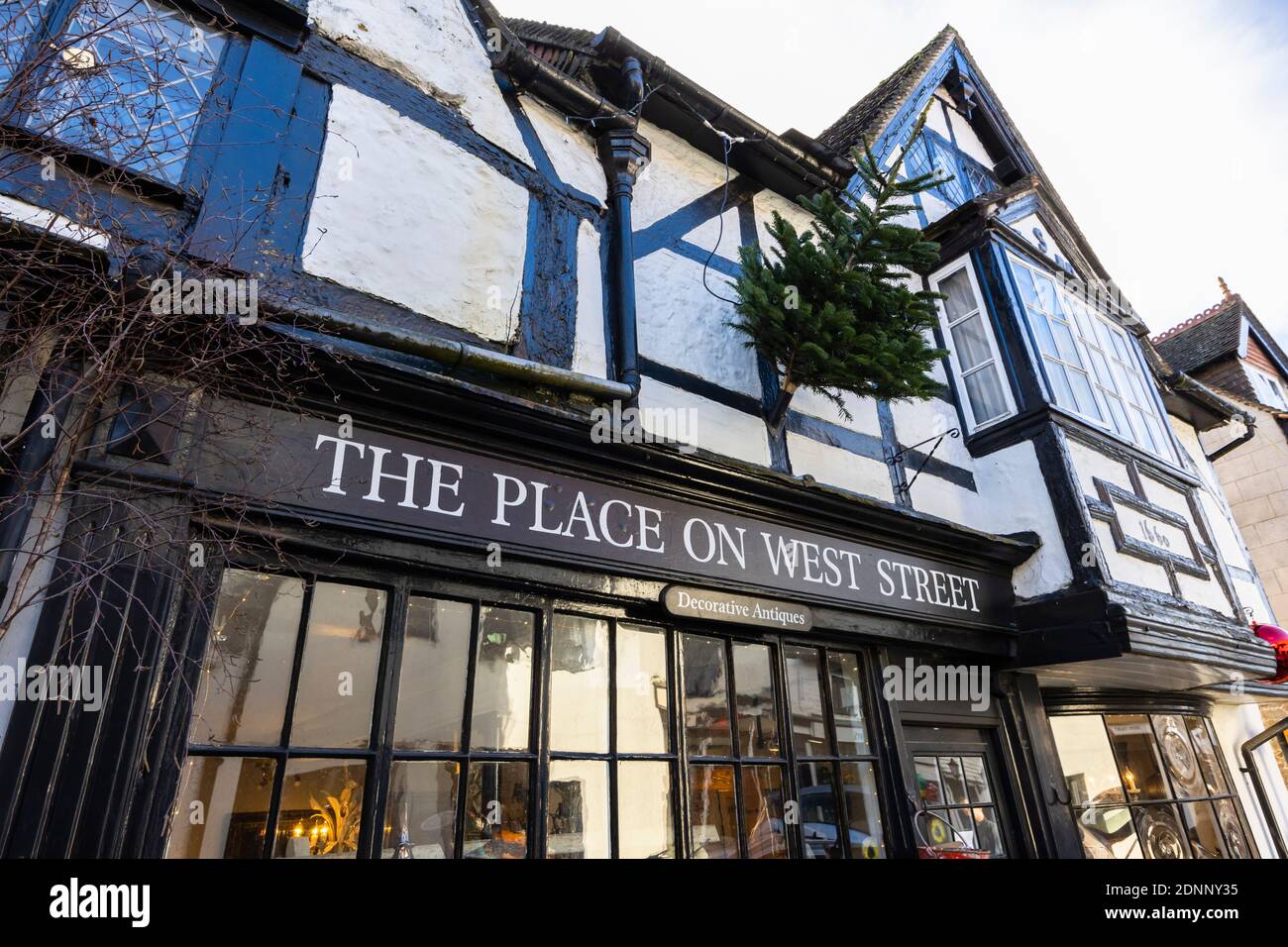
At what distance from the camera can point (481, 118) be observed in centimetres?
403

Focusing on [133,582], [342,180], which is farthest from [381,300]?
[133,582]

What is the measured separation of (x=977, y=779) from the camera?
4738 mm

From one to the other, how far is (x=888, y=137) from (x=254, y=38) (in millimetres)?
5414

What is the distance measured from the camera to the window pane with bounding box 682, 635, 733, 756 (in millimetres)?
3539

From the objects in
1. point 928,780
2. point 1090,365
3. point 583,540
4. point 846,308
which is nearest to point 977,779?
point 928,780

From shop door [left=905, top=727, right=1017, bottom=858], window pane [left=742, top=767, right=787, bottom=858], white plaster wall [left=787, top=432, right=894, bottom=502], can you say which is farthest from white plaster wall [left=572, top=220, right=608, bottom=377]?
shop door [left=905, top=727, right=1017, bottom=858]

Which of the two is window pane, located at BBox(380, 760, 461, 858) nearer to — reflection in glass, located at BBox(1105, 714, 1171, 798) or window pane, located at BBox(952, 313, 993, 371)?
window pane, located at BBox(952, 313, 993, 371)

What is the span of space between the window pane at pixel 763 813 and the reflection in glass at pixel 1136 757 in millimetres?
3893

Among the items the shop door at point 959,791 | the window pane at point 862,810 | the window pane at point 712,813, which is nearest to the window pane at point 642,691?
the window pane at point 712,813

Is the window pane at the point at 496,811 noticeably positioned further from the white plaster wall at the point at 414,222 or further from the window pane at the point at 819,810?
the white plaster wall at the point at 414,222

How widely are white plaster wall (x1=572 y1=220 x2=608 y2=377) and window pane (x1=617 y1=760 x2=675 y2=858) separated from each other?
203 cm

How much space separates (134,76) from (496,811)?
3.22 meters
